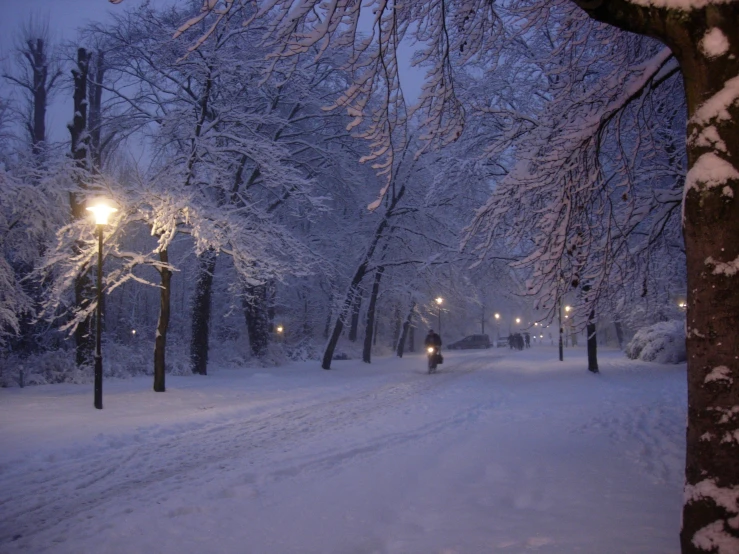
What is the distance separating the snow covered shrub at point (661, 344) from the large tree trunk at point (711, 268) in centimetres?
2213

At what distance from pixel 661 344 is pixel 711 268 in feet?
78.5

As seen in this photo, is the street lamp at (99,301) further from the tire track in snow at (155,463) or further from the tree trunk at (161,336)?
the tire track in snow at (155,463)

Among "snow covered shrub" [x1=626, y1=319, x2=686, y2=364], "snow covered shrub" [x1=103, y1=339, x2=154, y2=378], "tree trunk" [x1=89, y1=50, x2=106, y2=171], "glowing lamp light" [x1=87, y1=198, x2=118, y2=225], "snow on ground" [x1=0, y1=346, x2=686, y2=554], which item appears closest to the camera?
"snow on ground" [x1=0, y1=346, x2=686, y2=554]

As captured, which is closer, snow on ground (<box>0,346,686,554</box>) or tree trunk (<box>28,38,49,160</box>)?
snow on ground (<box>0,346,686,554</box>)

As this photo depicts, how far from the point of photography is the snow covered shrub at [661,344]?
22.6 meters

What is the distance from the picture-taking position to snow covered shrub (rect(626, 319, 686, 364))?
74.2ft

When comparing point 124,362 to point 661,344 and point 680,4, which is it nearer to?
point 680,4

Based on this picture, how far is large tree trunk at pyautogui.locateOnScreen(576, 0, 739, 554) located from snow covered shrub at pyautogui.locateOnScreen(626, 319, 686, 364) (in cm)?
2213

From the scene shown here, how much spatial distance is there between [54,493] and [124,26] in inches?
636

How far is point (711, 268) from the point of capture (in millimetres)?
3031

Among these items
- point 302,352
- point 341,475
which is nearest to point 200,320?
point 302,352

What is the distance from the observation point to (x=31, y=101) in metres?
21.9

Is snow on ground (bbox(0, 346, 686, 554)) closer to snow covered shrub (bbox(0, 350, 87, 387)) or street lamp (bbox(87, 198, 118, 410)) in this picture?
street lamp (bbox(87, 198, 118, 410))

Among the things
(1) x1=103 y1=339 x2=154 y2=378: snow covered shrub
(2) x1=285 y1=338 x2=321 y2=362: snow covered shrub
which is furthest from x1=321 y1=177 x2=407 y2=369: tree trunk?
(1) x1=103 y1=339 x2=154 y2=378: snow covered shrub
